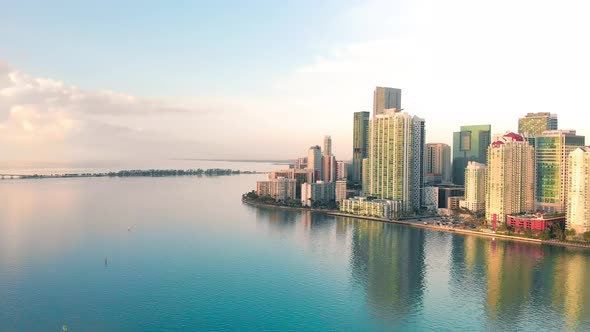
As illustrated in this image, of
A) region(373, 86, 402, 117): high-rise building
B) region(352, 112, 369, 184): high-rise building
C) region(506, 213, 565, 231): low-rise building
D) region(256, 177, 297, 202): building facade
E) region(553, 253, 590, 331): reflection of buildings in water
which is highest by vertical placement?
region(373, 86, 402, 117): high-rise building

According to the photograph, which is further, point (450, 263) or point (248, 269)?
point (450, 263)

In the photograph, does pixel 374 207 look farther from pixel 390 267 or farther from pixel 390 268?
pixel 390 268

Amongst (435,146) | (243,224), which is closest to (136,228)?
(243,224)

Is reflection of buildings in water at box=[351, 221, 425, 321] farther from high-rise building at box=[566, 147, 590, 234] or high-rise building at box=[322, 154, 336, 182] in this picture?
high-rise building at box=[322, 154, 336, 182]

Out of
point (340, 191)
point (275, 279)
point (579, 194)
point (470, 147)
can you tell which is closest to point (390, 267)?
point (275, 279)

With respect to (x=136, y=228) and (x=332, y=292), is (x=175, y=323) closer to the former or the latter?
(x=332, y=292)

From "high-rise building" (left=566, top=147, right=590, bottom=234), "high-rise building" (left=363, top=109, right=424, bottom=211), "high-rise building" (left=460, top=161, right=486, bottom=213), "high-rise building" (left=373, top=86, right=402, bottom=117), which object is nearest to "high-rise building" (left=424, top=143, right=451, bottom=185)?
"high-rise building" (left=373, top=86, right=402, bottom=117)
